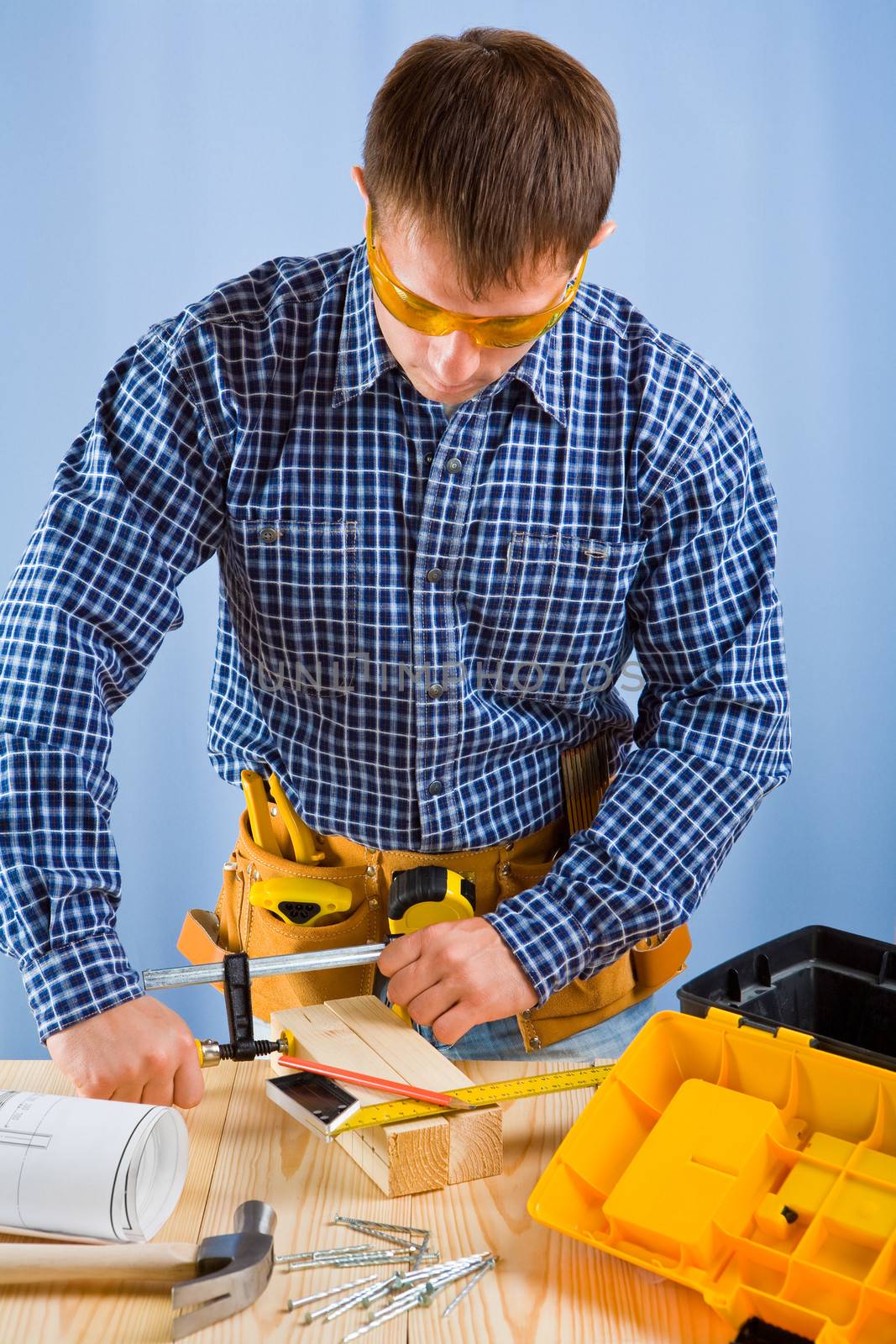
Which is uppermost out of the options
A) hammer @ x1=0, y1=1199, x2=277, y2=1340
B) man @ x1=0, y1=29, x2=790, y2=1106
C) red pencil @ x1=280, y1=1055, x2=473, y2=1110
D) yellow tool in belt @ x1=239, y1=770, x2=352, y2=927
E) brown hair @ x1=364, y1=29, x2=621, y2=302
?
brown hair @ x1=364, y1=29, x2=621, y2=302

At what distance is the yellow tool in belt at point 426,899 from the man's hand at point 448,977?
0.08 m

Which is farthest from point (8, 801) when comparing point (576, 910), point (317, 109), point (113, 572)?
point (317, 109)

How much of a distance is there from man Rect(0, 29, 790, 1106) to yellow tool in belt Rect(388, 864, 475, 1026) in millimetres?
87

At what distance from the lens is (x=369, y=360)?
1.74 m

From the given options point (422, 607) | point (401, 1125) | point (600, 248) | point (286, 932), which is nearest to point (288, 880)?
point (286, 932)

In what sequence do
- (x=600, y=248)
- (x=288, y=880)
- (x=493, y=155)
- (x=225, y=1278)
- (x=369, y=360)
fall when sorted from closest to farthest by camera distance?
(x=225, y=1278) → (x=493, y=155) → (x=369, y=360) → (x=288, y=880) → (x=600, y=248)

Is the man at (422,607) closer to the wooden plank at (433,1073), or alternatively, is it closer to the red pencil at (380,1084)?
the wooden plank at (433,1073)

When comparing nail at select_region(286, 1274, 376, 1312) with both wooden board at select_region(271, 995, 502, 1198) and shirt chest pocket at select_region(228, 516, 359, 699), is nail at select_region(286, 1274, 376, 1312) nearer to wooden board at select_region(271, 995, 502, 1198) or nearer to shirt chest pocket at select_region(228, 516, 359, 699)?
wooden board at select_region(271, 995, 502, 1198)

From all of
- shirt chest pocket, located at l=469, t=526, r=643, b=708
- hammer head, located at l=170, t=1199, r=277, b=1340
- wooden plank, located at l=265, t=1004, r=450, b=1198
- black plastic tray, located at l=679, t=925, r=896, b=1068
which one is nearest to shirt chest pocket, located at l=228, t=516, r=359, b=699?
shirt chest pocket, located at l=469, t=526, r=643, b=708

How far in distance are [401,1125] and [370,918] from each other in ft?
1.84

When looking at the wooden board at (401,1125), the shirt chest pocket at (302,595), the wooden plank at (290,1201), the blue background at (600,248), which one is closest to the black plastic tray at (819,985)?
the wooden board at (401,1125)

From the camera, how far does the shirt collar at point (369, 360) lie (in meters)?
1.73

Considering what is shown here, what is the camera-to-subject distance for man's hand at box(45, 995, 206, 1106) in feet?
4.72

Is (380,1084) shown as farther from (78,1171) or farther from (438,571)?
(438,571)
